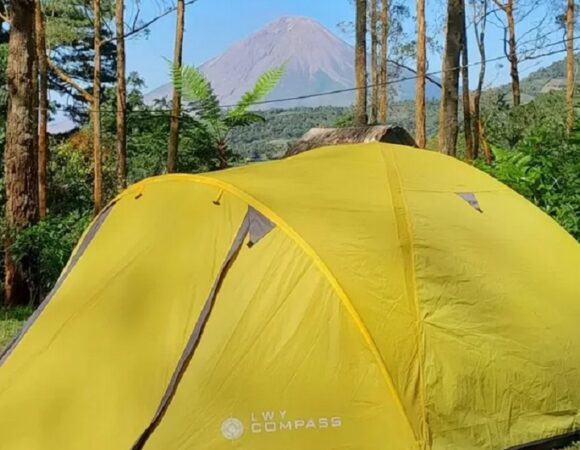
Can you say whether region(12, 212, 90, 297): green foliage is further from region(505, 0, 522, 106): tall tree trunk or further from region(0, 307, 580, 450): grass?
region(505, 0, 522, 106): tall tree trunk

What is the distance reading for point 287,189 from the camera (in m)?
3.83

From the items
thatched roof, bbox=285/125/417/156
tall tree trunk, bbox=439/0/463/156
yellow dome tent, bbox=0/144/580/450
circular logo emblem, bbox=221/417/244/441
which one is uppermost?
tall tree trunk, bbox=439/0/463/156

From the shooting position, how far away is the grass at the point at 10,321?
640 centimetres

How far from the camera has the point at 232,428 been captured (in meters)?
3.15

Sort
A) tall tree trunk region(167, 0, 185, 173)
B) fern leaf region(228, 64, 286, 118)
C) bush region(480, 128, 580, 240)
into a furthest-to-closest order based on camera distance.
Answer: tall tree trunk region(167, 0, 185, 173) < fern leaf region(228, 64, 286, 118) < bush region(480, 128, 580, 240)

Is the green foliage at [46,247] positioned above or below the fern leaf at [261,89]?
below

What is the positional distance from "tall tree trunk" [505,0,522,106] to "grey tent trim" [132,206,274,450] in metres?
20.6

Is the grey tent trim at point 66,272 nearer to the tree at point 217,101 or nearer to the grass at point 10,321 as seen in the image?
the grass at point 10,321

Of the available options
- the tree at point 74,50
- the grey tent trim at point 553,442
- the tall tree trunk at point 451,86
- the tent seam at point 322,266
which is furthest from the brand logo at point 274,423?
the tree at point 74,50

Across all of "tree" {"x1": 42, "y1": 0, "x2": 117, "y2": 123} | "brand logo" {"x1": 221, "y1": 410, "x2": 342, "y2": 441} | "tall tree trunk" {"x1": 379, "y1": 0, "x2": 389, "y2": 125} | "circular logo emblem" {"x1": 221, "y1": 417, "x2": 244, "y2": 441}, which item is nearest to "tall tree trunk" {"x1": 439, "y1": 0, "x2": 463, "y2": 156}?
"brand logo" {"x1": 221, "y1": 410, "x2": 342, "y2": 441}

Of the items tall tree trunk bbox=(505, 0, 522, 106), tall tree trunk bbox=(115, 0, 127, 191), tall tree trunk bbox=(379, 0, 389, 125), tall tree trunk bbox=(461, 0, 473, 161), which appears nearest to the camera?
tall tree trunk bbox=(115, 0, 127, 191)

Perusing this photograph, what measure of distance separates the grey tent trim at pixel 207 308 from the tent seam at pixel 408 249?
0.68m

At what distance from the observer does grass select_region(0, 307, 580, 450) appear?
6.40 meters

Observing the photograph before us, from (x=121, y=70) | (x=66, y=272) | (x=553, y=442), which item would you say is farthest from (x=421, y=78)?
(x=553, y=442)
